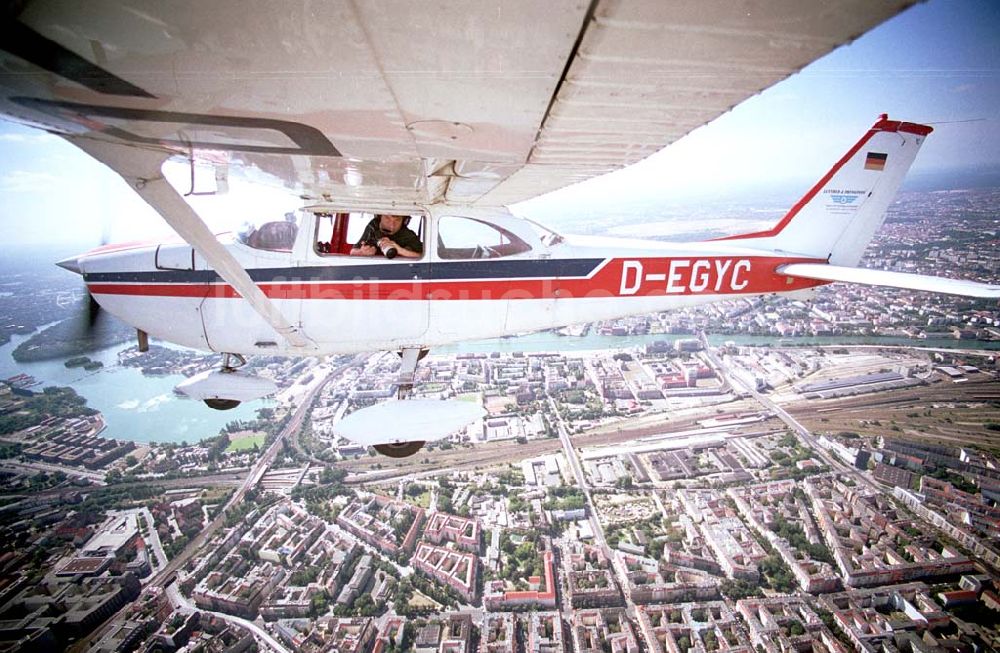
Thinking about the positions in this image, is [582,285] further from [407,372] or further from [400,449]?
[400,449]

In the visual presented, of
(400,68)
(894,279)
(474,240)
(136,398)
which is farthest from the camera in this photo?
(136,398)

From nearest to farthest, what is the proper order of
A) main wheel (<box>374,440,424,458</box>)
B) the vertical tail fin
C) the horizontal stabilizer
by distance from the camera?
1. the horizontal stabilizer
2. main wheel (<box>374,440,424,458</box>)
3. the vertical tail fin

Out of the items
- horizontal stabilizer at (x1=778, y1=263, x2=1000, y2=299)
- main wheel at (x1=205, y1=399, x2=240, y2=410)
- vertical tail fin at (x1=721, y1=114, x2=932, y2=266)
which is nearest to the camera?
horizontal stabilizer at (x1=778, y1=263, x2=1000, y2=299)

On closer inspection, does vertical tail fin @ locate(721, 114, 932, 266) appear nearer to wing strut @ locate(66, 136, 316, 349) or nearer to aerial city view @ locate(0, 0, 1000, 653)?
aerial city view @ locate(0, 0, 1000, 653)

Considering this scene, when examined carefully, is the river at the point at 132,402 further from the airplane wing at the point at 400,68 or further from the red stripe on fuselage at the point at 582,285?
the airplane wing at the point at 400,68

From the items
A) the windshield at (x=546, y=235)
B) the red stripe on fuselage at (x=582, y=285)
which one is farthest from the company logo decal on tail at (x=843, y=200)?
the windshield at (x=546, y=235)

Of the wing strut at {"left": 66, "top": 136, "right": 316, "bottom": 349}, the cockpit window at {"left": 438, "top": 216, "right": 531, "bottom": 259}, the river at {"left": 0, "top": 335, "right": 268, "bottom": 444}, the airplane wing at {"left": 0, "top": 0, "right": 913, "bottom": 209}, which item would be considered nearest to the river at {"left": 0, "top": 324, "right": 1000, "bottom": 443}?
the river at {"left": 0, "top": 335, "right": 268, "bottom": 444}

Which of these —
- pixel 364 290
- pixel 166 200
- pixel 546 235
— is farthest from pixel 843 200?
pixel 166 200
